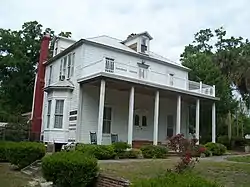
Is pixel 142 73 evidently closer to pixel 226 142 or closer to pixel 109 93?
pixel 109 93

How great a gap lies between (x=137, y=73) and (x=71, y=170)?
12025 millimetres

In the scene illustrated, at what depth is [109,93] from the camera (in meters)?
21.0

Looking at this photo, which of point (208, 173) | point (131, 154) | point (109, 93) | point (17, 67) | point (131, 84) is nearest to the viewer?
point (208, 173)

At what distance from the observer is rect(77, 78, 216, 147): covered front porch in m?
18.6

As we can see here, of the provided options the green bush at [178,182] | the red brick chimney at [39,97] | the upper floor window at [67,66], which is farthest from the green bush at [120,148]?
the green bush at [178,182]

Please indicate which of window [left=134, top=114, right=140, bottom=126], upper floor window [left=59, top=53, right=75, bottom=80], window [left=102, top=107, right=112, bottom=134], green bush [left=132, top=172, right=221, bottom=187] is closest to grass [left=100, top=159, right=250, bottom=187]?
green bush [left=132, top=172, right=221, bottom=187]

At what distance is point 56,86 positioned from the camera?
2000 cm

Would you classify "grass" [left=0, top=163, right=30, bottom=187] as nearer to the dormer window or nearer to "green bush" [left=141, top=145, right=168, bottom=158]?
"green bush" [left=141, top=145, right=168, bottom=158]

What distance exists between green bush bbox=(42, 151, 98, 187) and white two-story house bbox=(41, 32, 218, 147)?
719 cm

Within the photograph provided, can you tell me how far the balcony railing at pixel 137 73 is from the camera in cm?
1923

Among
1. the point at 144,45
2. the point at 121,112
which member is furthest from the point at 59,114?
the point at 144,45

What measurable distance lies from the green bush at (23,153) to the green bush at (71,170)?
180 inches

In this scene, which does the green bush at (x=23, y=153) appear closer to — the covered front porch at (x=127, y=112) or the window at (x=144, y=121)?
the covered front porch at (x=127, y=112)

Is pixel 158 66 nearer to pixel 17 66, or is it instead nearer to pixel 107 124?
pixel 107 124
